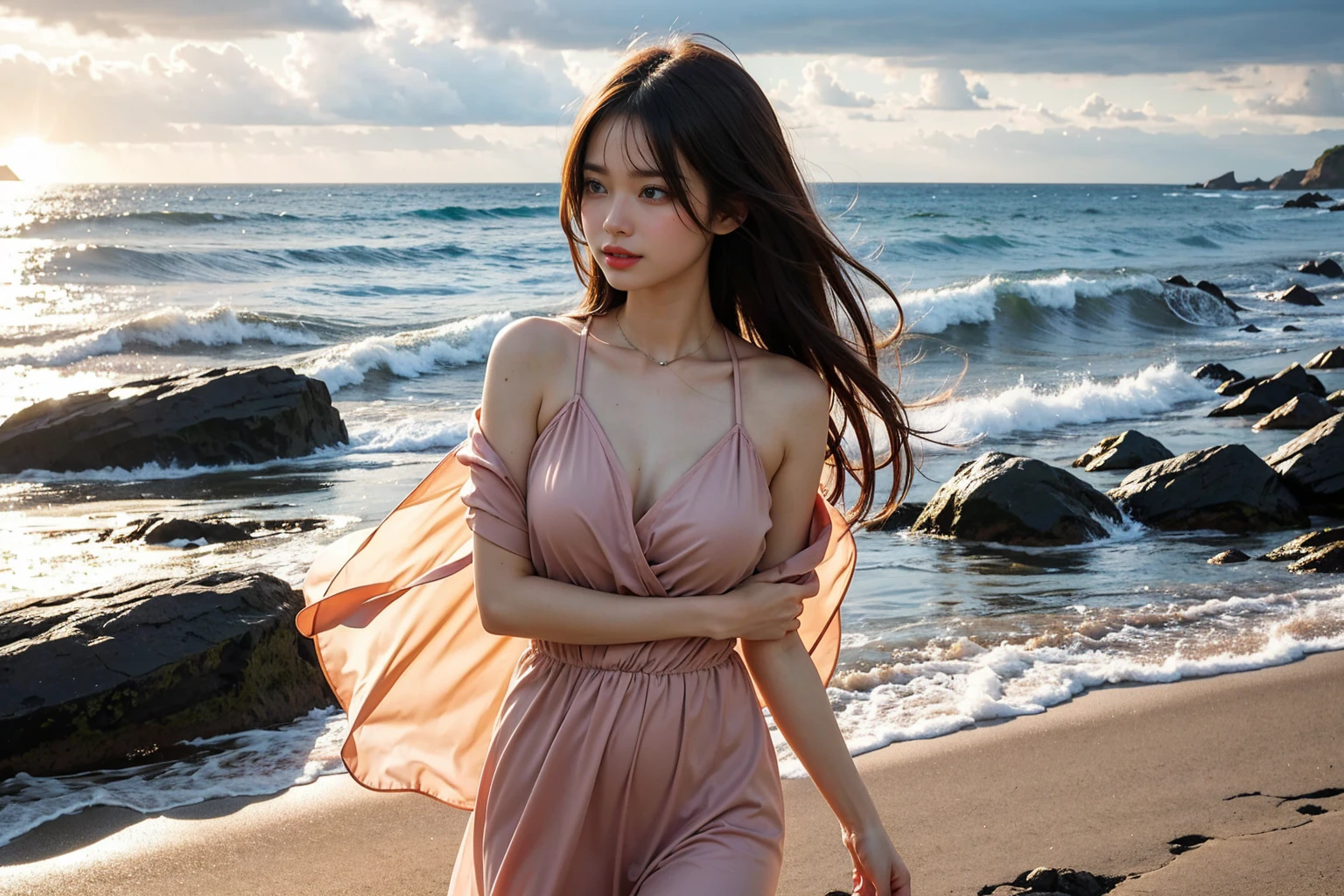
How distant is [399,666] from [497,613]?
0.43m

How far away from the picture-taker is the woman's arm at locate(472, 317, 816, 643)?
82.7 inches

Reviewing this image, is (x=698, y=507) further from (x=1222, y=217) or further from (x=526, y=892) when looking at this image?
(x=1222, y=217)

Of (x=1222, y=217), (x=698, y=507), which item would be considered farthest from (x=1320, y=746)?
(x=1222, y=217)

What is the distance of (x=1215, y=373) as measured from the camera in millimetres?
16016

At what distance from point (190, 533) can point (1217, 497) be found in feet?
21.9

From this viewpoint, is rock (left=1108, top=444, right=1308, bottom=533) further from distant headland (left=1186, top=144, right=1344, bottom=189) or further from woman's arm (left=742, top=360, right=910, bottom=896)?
distant headland (left=1186, top=144, right=1344, bottom=189)

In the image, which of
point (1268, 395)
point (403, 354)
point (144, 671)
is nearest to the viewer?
point (144, 671)

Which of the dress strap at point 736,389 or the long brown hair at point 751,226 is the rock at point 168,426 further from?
the dress strap at point 736,389

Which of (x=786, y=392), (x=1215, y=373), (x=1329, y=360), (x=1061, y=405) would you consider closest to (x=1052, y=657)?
(x=786, y=392)

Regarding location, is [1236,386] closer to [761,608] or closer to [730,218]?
[730,218]

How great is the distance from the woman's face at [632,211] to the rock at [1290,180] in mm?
125096

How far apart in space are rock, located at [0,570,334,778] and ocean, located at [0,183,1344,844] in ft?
0.37

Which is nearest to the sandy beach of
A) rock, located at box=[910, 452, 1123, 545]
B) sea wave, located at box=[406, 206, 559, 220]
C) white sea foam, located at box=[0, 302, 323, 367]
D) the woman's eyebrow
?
the woman's eyebrow

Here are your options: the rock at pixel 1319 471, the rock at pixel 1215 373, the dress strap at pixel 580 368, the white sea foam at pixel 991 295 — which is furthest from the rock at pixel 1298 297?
the dress strap at pixel 580 368
